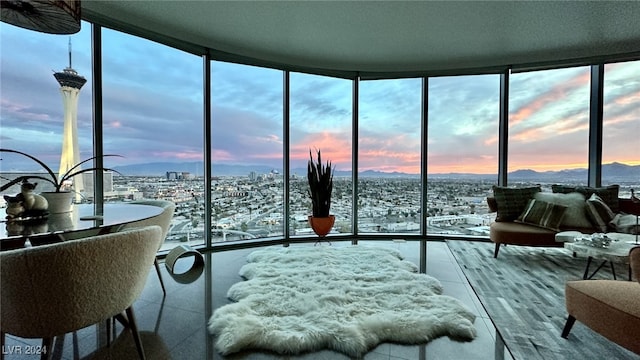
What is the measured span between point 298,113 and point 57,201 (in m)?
3.35

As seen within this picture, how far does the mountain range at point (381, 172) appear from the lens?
3.84 metres

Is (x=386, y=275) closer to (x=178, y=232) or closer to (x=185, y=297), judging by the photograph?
(x=185, y=297)

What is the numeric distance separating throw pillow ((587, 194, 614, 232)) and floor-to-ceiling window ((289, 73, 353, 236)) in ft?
10.1

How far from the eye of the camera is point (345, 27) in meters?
3.35

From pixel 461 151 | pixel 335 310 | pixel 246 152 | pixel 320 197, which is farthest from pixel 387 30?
pixel 335 310

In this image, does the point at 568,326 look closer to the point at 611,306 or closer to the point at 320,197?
the point at 611,306

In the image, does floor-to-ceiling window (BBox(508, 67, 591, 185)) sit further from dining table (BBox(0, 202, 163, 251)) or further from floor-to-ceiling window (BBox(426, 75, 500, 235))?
dining table (BBox(0, 202, 163, 251))

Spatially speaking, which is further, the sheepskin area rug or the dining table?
the sheepskin area rug

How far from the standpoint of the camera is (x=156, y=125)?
382 centimetres

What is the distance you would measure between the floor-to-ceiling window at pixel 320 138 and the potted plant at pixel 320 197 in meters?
0.30

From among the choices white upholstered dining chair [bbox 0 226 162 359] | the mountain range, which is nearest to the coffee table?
the mountain range

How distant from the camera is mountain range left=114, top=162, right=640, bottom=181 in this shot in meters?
3.84

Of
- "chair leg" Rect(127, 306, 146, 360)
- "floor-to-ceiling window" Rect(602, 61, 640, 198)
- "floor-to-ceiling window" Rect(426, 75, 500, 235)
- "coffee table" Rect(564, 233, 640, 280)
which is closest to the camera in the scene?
"chair leg" Rect(127, 306, 146, 360)

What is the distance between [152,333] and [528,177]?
16.9 feet
